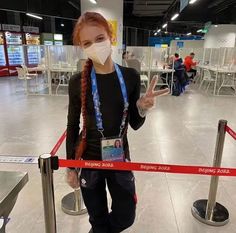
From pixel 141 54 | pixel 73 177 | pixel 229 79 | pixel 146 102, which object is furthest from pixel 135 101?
pixel 229 79

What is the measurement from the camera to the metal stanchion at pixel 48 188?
1218 millimetres

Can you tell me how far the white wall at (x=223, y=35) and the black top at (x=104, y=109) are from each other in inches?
608

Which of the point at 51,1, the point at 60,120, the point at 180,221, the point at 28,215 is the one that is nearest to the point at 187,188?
the point at 180,221

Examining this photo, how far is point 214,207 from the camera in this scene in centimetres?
226

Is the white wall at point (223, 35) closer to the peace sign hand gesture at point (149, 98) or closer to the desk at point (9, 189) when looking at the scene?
the peace sign hand gesture at point (149, 98)

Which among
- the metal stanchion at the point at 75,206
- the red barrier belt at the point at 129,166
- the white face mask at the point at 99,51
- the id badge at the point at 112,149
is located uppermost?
the white face mask at the point at 99,51

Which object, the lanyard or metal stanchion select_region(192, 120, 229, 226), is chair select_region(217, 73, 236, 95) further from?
the lanyard

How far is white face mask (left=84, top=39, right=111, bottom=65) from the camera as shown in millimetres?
1281

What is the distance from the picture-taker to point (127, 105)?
1.32m

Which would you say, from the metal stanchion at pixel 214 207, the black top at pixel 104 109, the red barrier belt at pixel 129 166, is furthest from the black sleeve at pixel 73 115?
the metal stanchion at pixel 214 207

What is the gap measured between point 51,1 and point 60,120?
8310 mm

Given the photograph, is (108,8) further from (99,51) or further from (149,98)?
(149,98)

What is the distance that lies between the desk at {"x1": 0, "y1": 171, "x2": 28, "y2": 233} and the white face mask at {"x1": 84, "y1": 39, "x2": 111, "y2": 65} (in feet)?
2.54

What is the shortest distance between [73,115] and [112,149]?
287mm
